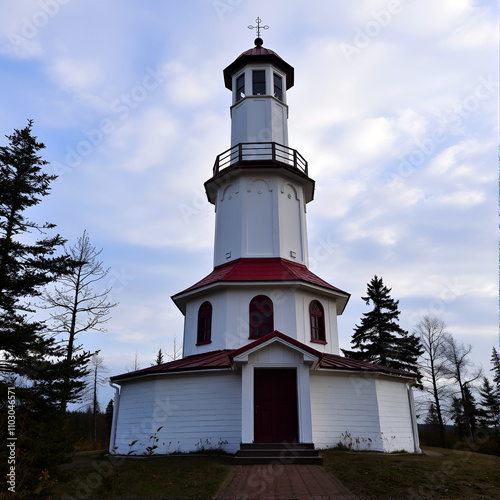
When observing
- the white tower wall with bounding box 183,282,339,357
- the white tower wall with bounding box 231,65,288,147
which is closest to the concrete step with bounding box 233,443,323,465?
the white tower wall with bounding box 183,282,339,357

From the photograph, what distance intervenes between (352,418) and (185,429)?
19.5 ft

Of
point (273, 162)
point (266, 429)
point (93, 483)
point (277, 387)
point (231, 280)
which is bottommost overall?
point (93, 483)

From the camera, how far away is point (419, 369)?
35.2m

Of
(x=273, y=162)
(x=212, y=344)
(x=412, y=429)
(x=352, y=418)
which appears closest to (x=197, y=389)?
(x=212, y=344)

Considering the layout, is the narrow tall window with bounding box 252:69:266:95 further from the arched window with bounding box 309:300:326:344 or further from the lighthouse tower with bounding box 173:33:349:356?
the arched window with bounding box 309:300:326:344

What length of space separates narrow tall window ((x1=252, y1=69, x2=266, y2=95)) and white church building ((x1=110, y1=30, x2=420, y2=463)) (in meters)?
0.06

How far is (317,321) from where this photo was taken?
1795 centimetres

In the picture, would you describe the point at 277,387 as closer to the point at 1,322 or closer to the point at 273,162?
the point at 1,322

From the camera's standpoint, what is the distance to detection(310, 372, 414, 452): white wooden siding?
46.8 feet

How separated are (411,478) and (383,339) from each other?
27.0 meters

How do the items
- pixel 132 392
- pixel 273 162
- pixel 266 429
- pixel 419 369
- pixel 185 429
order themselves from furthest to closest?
pixel 419 369 → pixel 273 162 → pixel 132 392 → pixel 185 429 → pixel 266 429

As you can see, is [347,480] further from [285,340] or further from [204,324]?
[204,324]

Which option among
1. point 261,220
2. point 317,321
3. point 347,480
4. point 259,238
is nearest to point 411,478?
point 347,480

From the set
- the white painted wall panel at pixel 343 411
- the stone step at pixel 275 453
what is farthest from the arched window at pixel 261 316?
the stone step at pixel 275 453
